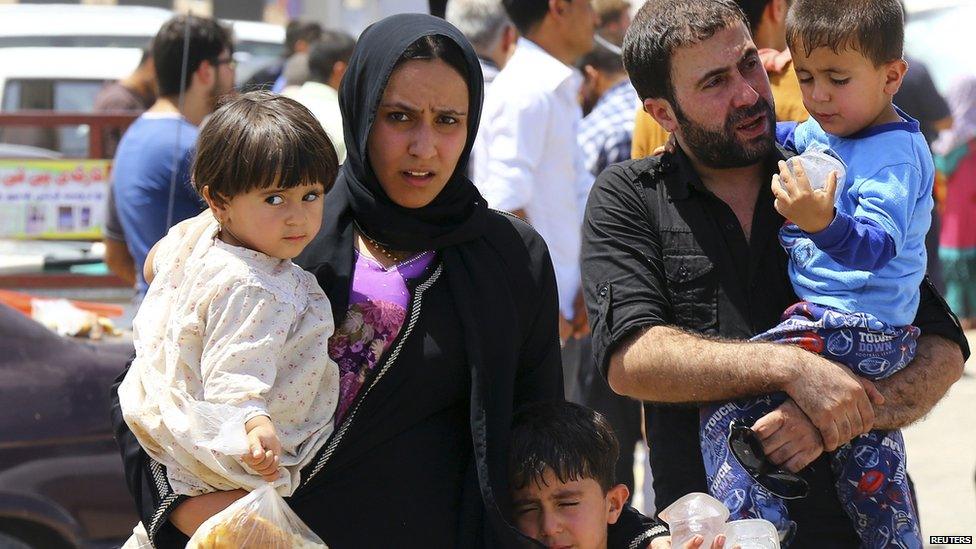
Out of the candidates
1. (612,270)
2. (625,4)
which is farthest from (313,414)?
(625,4)

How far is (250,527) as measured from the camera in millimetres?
2225

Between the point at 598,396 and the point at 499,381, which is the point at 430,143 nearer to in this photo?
the point at 499,381

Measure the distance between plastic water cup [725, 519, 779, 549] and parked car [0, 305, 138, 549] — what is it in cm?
261

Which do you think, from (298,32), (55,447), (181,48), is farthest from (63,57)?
(55,447)

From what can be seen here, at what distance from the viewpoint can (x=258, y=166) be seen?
7.61 ft

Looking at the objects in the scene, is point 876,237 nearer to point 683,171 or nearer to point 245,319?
point 683,171

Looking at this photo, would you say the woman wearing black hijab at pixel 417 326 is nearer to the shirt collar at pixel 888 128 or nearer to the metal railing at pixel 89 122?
the shirt collar at pixel 888 128

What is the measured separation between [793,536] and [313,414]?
3.15 ft

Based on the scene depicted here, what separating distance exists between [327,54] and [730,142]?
412cm

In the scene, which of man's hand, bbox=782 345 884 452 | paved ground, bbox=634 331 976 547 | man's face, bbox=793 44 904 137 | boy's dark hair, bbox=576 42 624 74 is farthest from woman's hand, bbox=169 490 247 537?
boy's dark hair, bbox=576 42 624 74

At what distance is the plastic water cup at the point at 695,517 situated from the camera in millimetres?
2447

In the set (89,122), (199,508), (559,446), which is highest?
(559,446)

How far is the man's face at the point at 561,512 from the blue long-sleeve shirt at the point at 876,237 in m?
0.57

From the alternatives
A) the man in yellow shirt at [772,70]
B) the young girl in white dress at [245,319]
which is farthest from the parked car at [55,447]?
the young girl in white dress at [245,319]
